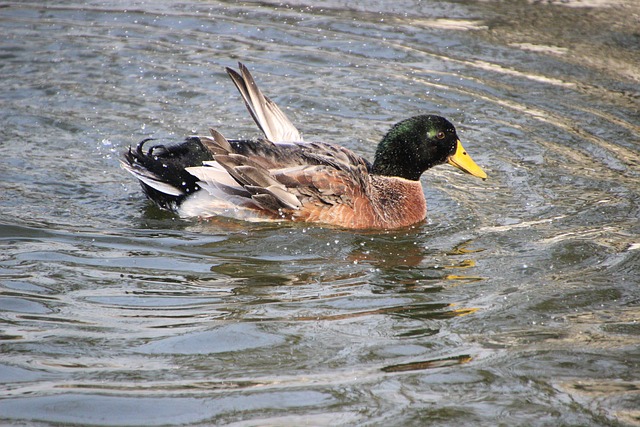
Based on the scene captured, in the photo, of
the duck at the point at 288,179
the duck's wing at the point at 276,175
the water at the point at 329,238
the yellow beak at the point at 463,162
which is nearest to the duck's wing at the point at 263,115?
the duck at the point at 288,179

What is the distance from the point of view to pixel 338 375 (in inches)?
173

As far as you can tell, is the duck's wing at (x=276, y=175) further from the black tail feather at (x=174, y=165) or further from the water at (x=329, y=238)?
the water at (x=329, y=238)

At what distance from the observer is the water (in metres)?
4.25

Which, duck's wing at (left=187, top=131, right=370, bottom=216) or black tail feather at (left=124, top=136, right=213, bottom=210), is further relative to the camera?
black tail feather at (left=124, top=136, right=213, bottom=210)

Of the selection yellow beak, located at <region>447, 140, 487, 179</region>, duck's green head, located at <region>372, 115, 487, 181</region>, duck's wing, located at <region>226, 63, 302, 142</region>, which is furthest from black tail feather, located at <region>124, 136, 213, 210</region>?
yellow beak, located at <region>447, 140, 487, 179</region>

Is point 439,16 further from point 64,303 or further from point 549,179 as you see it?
point 64,303

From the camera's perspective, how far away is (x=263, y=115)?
7785mm

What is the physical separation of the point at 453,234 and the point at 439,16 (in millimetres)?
5825

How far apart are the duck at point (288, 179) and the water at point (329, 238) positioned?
0.18 meters

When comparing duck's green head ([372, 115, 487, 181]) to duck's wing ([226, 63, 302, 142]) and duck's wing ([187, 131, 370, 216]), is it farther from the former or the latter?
duck's wing ([226, 63, 302, 142])

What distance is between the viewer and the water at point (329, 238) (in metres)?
4.25

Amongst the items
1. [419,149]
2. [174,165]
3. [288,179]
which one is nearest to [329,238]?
[288,179]

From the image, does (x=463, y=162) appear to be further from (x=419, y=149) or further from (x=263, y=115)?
(x=263, y=115)

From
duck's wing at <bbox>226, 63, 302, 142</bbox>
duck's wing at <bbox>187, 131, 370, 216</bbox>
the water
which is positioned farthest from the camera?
duck's wing at <bbox>226, 63, 302, 142</bbox>
